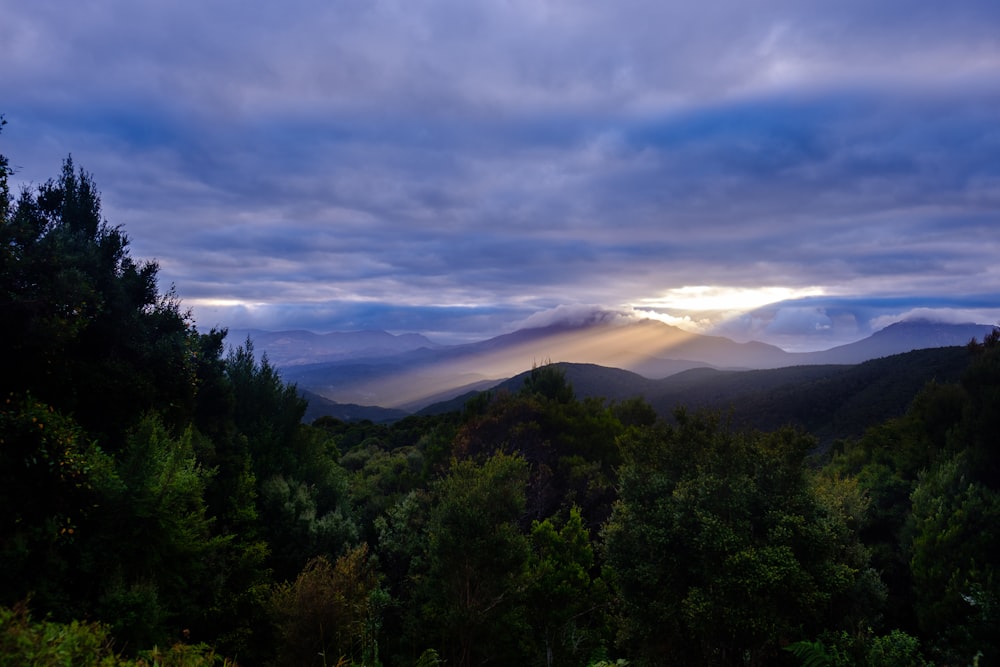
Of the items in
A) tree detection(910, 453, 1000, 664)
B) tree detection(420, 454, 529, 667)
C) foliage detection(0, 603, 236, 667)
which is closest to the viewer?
foliage detection(0, 603, 236, 667)

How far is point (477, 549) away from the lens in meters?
13.7

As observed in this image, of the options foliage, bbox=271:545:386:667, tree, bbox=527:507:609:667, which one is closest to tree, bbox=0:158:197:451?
foliage, bbox=271:545:386:667

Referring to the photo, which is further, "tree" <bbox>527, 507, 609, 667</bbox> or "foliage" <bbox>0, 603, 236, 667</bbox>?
"tree" <bbox>527, 507, 609, 667</bbox>

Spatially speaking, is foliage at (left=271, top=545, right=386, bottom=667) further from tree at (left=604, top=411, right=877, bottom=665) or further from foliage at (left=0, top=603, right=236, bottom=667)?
tree at (left=604, top=411, right=877, bottom=665)

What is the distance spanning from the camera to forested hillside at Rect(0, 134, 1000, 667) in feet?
33.6

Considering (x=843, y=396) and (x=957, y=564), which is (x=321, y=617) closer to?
(x=957, y=564)

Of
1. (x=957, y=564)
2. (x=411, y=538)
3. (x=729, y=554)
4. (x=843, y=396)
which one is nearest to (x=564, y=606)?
(x=411, y=538)

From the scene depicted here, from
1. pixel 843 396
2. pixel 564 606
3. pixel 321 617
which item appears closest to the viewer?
pixel 321 617

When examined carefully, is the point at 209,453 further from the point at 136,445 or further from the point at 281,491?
the point at 136,445

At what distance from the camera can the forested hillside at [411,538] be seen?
10227 millimetres

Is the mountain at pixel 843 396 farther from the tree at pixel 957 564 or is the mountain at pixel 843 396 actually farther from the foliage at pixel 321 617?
the foliage at pixel 321 617

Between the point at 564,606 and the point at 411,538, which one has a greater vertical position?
the point at 411,538

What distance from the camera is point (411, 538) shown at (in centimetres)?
1917

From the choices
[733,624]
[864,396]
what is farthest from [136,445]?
[864,396]
